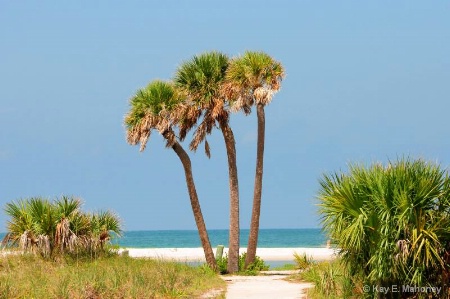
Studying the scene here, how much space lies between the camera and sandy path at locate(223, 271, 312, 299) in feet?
66.6

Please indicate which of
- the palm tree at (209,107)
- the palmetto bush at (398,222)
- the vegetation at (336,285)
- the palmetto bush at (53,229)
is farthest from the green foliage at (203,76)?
the palmetto bush at (398,222)

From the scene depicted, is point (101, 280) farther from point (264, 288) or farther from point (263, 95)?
point (263, 95)

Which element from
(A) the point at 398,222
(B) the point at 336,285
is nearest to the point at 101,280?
(B) the point at 336,285

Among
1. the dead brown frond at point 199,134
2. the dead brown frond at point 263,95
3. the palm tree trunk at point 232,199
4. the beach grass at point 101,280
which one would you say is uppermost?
the dead brown frond at point 263,95

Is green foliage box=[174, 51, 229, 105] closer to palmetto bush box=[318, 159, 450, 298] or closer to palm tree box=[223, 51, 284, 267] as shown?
palm tree box=[223, 51, 284, 267]

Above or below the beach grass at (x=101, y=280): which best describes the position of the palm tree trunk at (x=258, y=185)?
above

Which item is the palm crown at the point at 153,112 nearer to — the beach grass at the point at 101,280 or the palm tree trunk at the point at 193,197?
the palm tree trunk at the point at 193,197

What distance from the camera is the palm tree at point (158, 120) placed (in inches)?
1153

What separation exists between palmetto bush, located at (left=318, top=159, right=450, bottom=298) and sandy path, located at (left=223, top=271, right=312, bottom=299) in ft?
10.6

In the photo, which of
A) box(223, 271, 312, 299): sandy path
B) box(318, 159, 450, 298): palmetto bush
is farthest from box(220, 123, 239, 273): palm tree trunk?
box(318, 159, 450, 298): palmetto bush

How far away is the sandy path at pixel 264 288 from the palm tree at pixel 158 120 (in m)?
4.35

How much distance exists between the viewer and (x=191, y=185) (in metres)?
30.2

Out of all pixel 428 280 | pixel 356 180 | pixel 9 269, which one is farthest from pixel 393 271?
pixel 9 269

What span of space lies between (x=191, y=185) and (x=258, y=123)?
360cm
